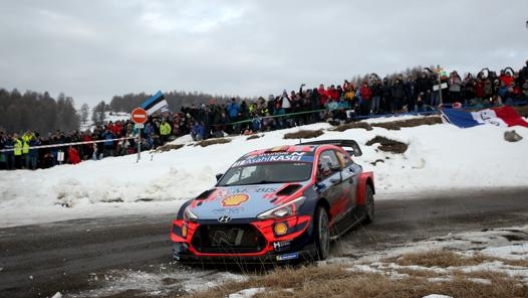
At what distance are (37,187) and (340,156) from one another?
10.9 m

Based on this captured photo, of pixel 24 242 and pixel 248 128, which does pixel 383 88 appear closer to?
pixel 248 128

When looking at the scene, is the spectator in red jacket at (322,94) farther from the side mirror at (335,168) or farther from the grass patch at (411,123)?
the side mirror at (335,168)

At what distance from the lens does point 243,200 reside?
6.68 meters

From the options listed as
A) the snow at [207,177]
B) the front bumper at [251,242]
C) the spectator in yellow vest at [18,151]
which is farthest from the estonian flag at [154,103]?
the front bumper at [251,242]

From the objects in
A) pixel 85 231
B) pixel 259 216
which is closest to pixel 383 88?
pixel 85 231

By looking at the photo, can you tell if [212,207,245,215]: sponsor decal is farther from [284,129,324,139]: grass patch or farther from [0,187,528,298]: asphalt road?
[284,129,324,139]: grass patch

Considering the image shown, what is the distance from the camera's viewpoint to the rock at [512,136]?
1688cm

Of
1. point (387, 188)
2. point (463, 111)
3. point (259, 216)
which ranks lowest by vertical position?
point (387, 188)

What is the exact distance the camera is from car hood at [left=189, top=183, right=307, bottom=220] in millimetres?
6402

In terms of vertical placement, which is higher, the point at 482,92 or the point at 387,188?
the point at 482,92

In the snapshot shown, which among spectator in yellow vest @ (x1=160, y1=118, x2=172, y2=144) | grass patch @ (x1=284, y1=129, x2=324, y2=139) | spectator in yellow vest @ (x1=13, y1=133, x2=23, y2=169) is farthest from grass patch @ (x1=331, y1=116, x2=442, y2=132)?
spectator in yellow vest @ (x1=13, y1=133, x2=23, y2=169)

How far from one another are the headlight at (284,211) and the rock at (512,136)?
1313cm

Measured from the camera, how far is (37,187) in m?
15.7

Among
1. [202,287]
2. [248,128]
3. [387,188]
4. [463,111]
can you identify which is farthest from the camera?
[248,128]
